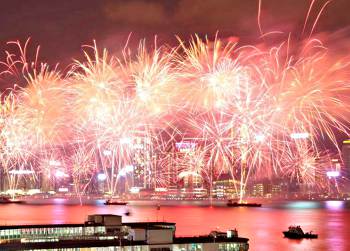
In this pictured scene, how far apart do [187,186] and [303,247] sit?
11298cm

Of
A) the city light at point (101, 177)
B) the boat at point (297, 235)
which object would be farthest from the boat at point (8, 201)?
the boat at point (297, 235)

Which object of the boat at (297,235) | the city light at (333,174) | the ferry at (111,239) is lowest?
the boat at (297,235)

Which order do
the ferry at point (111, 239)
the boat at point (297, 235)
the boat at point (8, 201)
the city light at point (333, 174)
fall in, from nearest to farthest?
the ferry at point (111, 239) → the boat at point (297, 235) → the boat at point (8, 201) → the city light at point (333, 174)

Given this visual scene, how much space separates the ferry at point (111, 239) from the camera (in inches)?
1187

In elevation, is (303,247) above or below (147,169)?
below

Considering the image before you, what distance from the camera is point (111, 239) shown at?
3381 centimetres

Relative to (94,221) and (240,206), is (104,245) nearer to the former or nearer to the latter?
(94,221)

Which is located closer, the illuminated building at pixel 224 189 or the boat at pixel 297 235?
the boat at pixel 297 235

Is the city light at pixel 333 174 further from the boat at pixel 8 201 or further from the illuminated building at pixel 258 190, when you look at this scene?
the boat at pixel 8 201

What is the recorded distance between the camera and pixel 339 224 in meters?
69.5

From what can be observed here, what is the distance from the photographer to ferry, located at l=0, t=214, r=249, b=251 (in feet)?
98.9

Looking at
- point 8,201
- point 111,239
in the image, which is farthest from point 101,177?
point 111,239

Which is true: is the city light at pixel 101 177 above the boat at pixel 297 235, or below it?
above

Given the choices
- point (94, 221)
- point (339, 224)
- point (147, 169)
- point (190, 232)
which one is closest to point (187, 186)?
point (147, 169)
